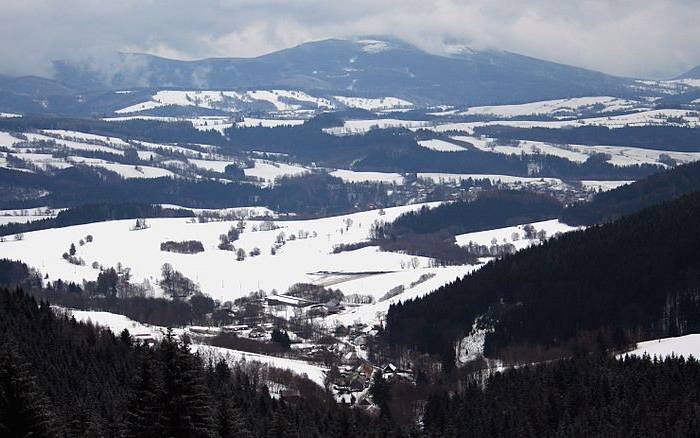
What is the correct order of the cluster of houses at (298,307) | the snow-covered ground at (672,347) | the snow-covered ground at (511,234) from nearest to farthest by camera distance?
the snow-covered ground at (672,347)
the cluster of houses at (298,307)
the snow-covered ground at (511,234)

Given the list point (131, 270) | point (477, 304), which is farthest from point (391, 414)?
point (131, 270)

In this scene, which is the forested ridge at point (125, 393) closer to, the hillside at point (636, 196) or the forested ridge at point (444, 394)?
the forested ridge at point (444, 394)

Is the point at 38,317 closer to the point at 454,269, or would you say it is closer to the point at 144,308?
the point at 144,308

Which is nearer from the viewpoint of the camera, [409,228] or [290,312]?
[290,312]

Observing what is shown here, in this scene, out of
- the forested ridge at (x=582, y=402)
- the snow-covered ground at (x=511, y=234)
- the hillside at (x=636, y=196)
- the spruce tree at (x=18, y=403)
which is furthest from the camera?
the hillside at (x=636, y=196)

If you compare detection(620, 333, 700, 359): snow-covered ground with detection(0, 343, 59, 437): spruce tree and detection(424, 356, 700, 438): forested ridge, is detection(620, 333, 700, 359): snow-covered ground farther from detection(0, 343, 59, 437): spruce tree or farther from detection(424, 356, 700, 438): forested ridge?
detection(0, 343, 59, 437): spruce tree

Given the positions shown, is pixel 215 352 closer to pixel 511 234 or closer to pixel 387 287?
pixel 387 287

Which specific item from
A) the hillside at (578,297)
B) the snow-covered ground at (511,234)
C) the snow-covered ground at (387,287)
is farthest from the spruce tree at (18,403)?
the snow-covered ground at (511,234)
